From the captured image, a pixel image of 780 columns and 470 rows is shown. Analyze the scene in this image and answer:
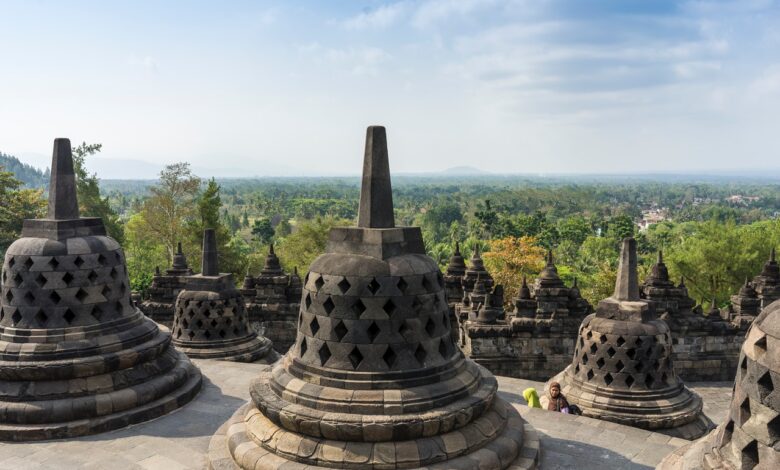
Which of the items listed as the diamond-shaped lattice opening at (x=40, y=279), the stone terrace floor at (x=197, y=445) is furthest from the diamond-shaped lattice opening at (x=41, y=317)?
the stone terrace floor at (x=197, y=445)

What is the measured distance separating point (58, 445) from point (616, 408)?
8.87 metres

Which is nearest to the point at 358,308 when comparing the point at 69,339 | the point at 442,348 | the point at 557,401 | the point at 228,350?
the point at 442,348

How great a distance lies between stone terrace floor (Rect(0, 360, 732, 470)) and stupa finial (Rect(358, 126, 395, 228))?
3.57 m

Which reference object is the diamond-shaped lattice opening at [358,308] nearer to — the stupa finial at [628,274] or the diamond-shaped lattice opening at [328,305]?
the diamond-shaped lattice opening at [328,305]

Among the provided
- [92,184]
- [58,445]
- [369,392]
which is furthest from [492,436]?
[92,184]

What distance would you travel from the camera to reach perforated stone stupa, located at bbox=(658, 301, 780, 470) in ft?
11.4

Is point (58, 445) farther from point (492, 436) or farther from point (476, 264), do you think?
point (476, 264)

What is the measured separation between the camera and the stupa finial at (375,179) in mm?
6004

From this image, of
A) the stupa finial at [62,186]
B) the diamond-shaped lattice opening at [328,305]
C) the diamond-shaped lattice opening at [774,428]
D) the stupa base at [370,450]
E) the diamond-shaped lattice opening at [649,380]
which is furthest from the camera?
the diamond-shaped lattice opening at [649,380]

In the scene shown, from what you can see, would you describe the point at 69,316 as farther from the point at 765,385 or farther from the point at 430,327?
the point at 765,385

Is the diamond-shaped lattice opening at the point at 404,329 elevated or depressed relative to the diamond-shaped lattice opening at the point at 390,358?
elevated

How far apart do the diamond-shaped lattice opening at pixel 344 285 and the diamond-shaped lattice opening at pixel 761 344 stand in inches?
141

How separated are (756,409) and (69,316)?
841 centimetres

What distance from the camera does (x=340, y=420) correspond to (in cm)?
531
